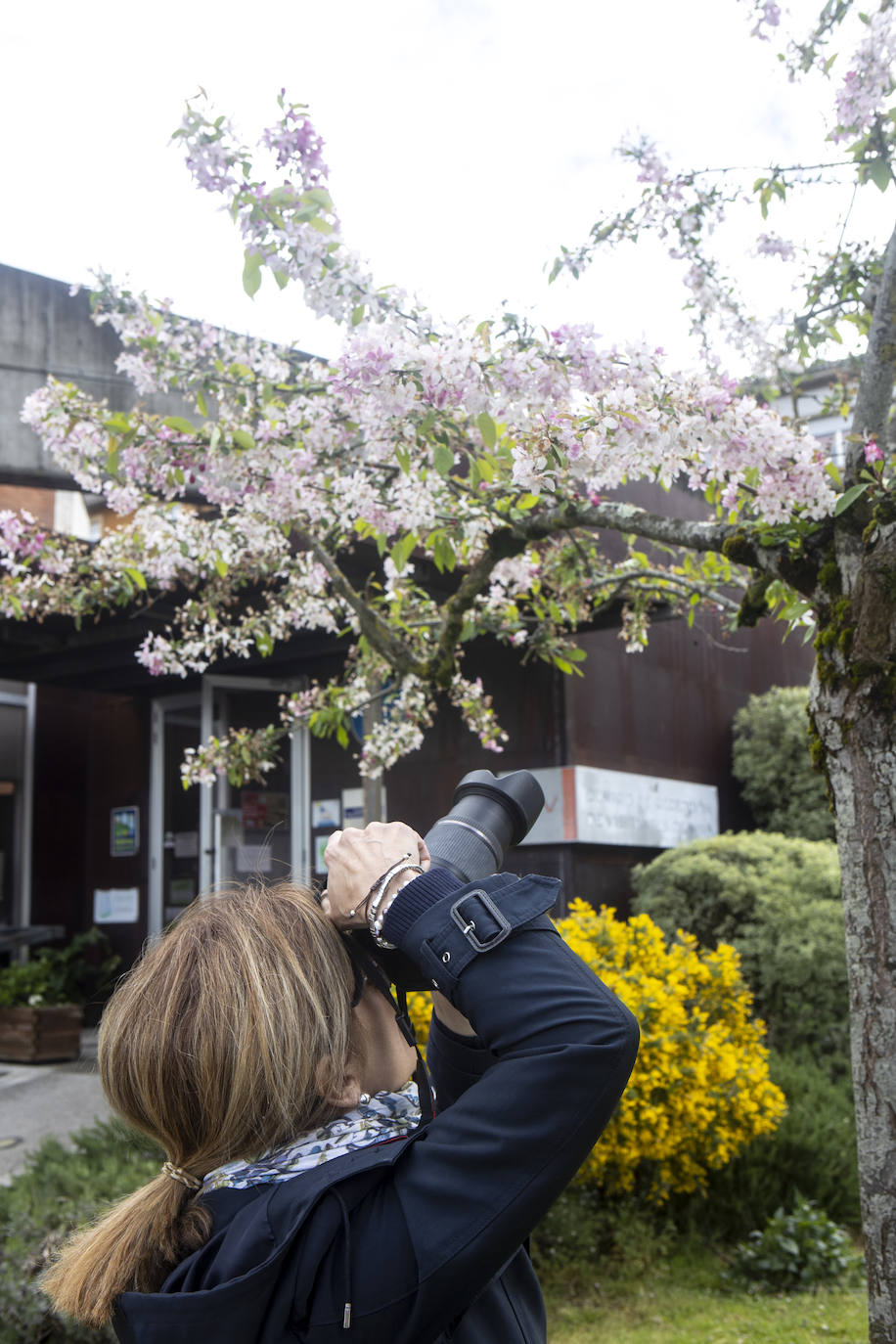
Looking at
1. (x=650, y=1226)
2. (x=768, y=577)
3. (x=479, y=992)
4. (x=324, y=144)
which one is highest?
(x=324, y=144)

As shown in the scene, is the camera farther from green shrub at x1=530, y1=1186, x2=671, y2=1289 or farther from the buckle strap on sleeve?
green shrub at x1=530, y1=1186, x2=671, y2=1289

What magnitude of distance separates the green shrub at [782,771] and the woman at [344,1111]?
8.08m

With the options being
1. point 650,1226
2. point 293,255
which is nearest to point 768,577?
point 293,255

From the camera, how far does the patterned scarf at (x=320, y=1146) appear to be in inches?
48.4

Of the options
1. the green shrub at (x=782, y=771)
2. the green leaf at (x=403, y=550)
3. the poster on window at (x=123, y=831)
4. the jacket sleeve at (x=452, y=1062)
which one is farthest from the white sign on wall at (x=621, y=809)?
the jacket sleeve at (x=452, y=1062)

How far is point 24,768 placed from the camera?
34.3 ft

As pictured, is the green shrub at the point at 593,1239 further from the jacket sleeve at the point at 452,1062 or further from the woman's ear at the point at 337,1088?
the woman's ear at the point at 337,1088

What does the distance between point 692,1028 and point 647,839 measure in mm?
3477

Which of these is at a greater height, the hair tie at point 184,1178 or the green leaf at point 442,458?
the green leaf at point 442,458

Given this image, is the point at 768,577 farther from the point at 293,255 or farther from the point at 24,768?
the point at 24,768

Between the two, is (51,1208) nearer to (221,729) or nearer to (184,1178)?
(184,1178)

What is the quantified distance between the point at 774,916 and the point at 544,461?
4.85 meters

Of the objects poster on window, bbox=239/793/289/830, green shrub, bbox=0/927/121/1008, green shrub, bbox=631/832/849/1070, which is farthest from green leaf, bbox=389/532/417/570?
green shrub, bbox=0/927/121/1008

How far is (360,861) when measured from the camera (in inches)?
49.1
